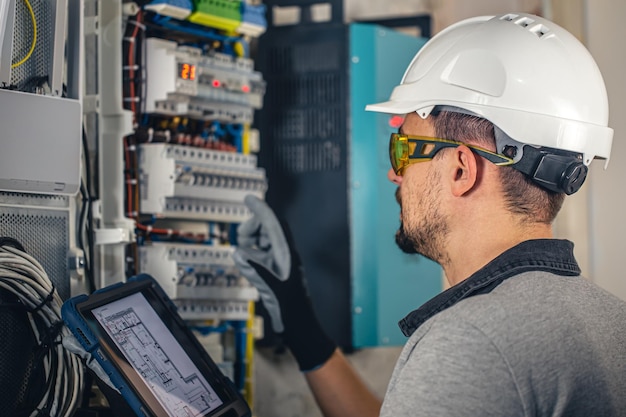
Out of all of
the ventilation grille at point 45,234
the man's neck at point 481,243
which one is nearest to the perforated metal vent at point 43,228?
the ventilation grille at point 45,234

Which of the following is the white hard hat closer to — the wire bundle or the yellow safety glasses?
the yellow safety glasses

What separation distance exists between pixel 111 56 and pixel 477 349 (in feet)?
4.36

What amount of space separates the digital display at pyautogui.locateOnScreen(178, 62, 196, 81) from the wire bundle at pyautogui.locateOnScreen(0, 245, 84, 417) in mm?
668

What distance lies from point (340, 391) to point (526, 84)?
0.95 meters

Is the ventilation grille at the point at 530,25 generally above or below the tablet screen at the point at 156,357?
above

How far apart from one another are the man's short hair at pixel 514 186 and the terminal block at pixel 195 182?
87 cm

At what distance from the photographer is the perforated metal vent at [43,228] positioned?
1864 millimetres

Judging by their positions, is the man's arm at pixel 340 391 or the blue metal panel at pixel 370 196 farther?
the blue metal panel at pixel 370 196

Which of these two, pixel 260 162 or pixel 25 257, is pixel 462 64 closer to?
pixel 25 257

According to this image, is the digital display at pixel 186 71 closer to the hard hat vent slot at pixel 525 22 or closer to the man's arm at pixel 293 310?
the man's arm at pixel 293 310

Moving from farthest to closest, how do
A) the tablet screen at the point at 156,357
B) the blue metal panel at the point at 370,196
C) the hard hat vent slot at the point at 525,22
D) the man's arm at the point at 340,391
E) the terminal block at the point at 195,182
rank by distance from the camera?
1. the blue metal panel at the point at 370,196
2. the terminal block at the point at 195,182
3. the man's arm at the point at 340,391
4. the tablet screen at the point at 156,357
5. the hard hat vent slot at the point at 525,22

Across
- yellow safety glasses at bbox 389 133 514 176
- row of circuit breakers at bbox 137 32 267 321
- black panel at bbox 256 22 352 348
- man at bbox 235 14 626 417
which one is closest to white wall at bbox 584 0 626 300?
black panel at bbox 256 22 352 348

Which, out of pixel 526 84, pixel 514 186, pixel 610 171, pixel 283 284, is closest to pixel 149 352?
pixel 283 284

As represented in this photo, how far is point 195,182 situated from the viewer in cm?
234
